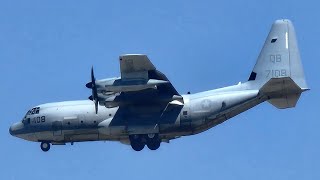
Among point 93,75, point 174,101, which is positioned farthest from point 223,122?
point 93,75

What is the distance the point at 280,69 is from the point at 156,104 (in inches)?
274

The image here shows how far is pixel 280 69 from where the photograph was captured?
68375 mm

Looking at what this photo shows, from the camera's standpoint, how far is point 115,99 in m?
67.1

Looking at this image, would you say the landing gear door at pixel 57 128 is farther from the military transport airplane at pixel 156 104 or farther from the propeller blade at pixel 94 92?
the propeller blade at pixel 94 92

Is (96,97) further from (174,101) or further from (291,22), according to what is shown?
(291,22)

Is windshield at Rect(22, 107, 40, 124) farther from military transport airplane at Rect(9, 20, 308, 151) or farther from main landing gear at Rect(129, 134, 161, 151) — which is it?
main landing gear at Rect(129, 134, 161, 151)

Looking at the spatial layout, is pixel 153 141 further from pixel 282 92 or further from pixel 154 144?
pixel 282 92

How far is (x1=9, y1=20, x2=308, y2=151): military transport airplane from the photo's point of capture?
6575cm

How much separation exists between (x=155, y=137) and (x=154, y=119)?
96 cm

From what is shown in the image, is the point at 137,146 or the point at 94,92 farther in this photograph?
the point at 137,146

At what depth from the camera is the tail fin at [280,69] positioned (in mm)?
66125

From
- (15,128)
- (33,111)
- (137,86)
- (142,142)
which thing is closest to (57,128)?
(33,111)

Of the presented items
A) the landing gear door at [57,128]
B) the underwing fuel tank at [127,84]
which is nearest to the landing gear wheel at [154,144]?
the underwing fuel tank at [127,84]

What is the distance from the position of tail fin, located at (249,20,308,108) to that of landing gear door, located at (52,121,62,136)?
34.9 feet
